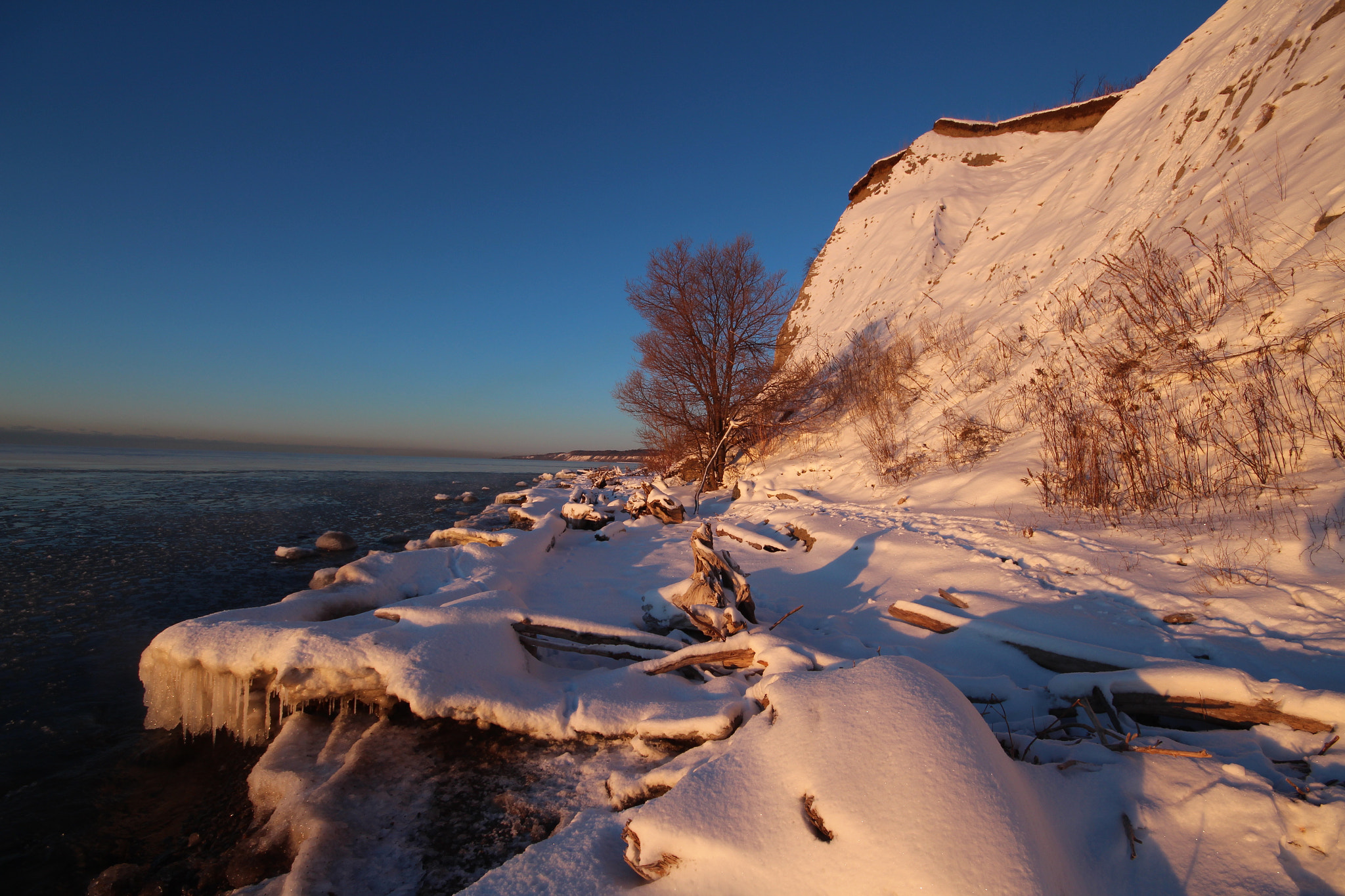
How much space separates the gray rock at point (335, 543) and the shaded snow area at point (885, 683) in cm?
281

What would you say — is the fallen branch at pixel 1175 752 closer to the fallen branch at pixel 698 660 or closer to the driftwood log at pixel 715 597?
the fallen branch at pixel 698 660

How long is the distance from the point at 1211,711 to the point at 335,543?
10.0 metres

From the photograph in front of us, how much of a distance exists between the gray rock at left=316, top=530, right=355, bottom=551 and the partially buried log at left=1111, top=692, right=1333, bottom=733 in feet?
31.9

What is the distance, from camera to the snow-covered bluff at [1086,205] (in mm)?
5621

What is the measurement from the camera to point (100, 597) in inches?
219

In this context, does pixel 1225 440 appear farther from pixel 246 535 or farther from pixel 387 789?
pixel 246 535

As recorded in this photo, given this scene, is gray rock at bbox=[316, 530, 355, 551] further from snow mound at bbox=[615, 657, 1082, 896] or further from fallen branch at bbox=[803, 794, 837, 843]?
fallen branch at bbox=[803, 794, 837, 843]

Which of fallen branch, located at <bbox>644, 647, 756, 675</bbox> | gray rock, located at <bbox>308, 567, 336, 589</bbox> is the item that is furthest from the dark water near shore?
fallen branch, located at <bbox>644, 647, 756, 675</bbox>

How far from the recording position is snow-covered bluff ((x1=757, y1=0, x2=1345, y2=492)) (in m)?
5.62

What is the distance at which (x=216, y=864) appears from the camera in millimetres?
2008

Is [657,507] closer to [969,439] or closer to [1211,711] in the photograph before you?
[969,439]

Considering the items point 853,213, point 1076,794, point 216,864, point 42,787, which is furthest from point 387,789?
point 853,213

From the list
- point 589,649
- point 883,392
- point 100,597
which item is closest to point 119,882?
point 589,649

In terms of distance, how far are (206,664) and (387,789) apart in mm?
1379
